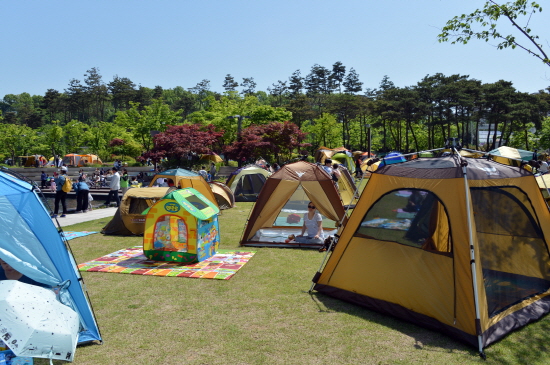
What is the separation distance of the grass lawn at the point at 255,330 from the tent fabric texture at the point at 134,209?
3.31 metres

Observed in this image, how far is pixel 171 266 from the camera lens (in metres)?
7.19

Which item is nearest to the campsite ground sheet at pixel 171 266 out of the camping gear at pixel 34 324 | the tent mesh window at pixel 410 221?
Answer: the tent mesh window at pixel 410 221

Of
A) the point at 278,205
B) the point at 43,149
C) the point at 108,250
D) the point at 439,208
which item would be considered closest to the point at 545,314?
the point at 439,208

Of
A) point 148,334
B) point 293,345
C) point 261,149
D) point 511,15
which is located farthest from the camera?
point 261,149

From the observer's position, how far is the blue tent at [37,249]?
425 cm

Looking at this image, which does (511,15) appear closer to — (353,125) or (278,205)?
(278,205)

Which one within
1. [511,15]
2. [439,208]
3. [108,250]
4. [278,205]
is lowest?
[108,250]

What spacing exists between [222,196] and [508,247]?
10067 mm

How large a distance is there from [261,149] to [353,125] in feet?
90.2

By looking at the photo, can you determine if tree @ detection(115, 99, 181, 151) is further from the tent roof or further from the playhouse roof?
the tent roof

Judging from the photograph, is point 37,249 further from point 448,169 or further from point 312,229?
point 312,229

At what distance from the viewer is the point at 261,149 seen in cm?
2552

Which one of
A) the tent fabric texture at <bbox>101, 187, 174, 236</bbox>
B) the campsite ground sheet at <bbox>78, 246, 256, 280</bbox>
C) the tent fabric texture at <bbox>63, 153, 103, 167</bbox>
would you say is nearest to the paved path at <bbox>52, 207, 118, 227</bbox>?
the tent fabric texture at <bbox>101, 187, 174, 236</bbox>

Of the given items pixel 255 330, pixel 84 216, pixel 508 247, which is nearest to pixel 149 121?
pixel 84 216
